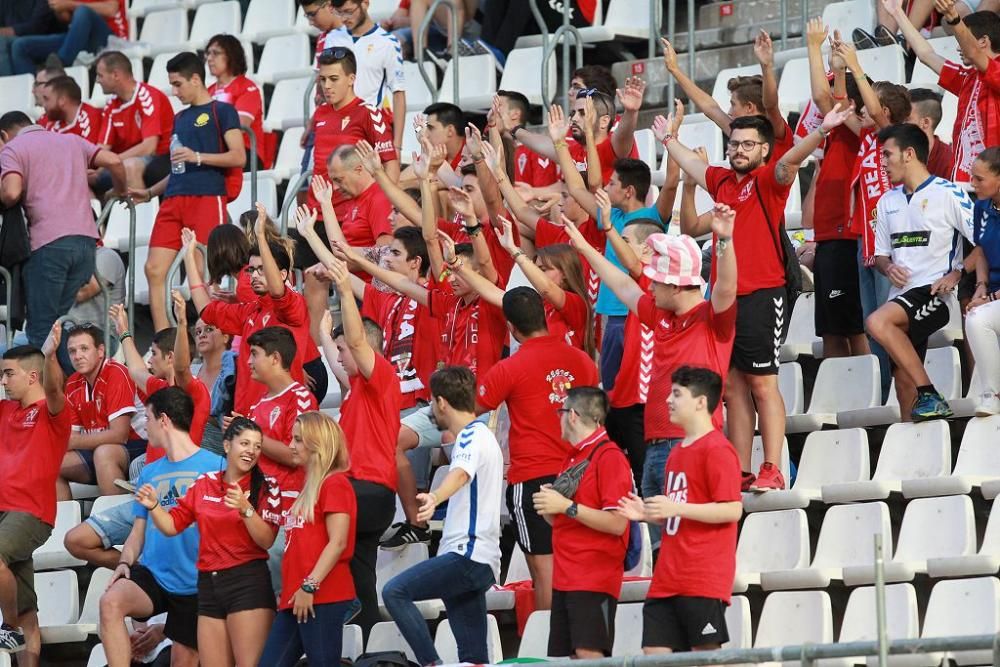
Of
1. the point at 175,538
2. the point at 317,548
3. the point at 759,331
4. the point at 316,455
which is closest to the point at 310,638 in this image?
the point at 317,548

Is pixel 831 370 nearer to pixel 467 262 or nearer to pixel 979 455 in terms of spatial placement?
pixel 979 455

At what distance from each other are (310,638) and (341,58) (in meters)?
4.13

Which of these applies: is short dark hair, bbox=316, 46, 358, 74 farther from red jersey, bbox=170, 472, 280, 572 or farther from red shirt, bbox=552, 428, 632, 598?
red shirt, bbox=552, 428, 632, 598

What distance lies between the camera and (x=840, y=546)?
8453 mm

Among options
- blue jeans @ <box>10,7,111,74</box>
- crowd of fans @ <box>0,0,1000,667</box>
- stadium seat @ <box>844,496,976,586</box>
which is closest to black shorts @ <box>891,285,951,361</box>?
crowd of fans @ <box>0,0,1000,667</box>

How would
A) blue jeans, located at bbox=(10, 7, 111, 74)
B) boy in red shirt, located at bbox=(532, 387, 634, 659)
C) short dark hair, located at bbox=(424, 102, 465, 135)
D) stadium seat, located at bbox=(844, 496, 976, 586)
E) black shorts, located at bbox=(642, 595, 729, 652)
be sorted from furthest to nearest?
1. blue jeans, located at bbox=(10, 7, 111, 74)
2. short dark hair, located at bbox=(424, 102, 465, 135)
3. stadium seat, located at bbox=(844, 496, 976, 586)
4. boy in red shirt, located at bbox=(532, 387, 634, 659)
5. black shorts, located at bbox=(642, 595, 729, 652)

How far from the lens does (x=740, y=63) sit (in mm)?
12633

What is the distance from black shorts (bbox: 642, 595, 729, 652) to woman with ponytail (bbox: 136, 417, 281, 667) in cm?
201

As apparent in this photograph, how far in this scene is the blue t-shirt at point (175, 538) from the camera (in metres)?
9.25

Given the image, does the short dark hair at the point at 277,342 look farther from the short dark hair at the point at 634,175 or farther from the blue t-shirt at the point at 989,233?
the blue t-shirt at the point at 989,233

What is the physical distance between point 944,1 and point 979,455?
2306mm

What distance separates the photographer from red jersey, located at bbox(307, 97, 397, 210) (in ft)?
38.0

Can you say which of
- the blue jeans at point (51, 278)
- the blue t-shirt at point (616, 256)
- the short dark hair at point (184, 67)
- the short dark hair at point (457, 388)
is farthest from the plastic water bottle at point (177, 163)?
the short dark hair at point (457, 388)

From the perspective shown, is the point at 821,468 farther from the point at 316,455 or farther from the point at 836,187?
the point at 316,455
